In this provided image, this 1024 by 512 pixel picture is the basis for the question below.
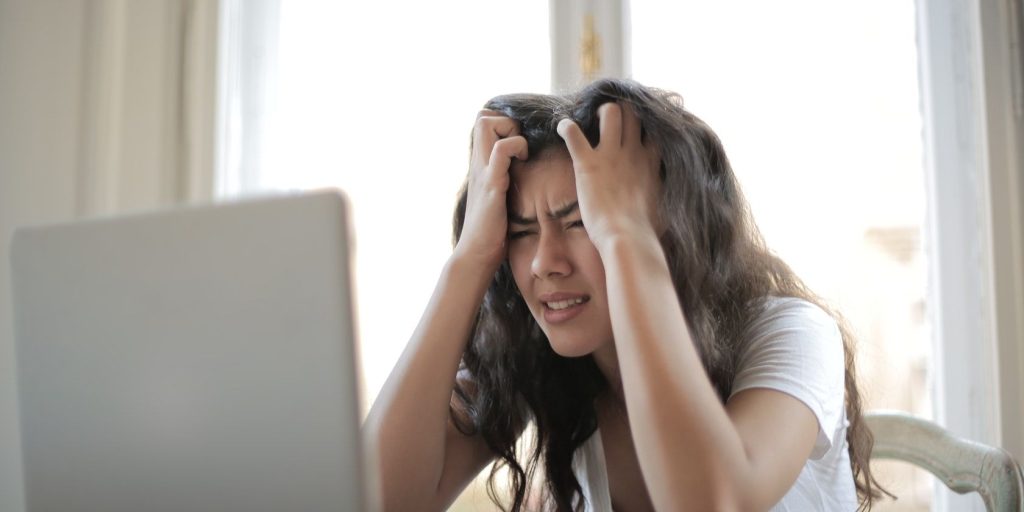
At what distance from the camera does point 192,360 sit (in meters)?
0.62

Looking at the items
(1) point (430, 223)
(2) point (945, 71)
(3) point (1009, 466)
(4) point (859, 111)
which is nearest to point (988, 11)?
(2) point (945, 71)

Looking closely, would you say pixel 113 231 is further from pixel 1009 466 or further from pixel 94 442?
pixel 1009 466

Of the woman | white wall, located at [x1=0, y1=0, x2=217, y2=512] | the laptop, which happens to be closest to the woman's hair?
the woman

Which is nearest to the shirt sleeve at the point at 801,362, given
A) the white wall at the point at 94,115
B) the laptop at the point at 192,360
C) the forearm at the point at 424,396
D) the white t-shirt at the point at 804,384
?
the white t-shirt at the point at 804,384

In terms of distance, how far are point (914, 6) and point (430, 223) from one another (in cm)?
116

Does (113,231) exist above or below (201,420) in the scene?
above

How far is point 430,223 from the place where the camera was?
6.60 feet

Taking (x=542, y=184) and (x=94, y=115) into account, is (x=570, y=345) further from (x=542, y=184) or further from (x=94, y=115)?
(x=94, y=115)

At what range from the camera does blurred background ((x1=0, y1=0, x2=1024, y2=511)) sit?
70.6 inches

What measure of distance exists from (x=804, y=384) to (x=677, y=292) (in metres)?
0.20

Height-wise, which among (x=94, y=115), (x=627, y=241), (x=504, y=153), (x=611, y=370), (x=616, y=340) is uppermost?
(x=94, y=115)

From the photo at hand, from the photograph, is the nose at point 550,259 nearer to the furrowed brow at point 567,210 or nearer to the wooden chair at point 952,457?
the furrowed brow at point 567,210

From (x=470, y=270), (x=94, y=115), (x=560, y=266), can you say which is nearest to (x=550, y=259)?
(x=560, y=266)

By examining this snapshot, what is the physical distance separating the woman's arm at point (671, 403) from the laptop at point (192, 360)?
1.36ft
